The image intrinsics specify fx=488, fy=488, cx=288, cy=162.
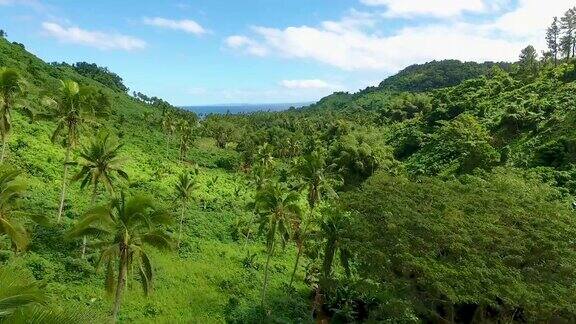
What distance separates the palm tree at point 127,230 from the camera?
21.8m

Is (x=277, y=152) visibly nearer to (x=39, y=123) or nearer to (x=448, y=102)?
(x=448, y=102)

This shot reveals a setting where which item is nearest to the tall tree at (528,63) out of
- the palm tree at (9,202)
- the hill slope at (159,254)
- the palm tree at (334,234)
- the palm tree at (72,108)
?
the hill slope at (159,254)

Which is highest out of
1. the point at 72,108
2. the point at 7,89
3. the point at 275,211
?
the point at 7,89

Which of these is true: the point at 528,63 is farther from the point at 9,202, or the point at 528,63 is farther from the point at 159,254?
the point at 9,202

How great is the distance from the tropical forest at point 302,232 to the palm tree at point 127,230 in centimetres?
7

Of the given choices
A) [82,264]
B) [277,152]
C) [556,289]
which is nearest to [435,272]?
[556,289]

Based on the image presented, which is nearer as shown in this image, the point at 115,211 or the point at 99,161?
the point at 115,211

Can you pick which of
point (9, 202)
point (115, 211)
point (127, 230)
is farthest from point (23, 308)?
point (9, 202)

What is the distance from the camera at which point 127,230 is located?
872 inches

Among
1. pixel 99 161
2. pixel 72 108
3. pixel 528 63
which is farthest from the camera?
pixel 528 63

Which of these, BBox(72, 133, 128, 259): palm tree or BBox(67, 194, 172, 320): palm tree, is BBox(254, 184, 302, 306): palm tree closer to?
BBox(72, 133, 128, 259): palm tree

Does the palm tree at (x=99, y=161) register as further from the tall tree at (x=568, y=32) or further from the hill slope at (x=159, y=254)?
the tall tree at (x=568, y=32)

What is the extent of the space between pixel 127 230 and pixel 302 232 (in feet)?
109

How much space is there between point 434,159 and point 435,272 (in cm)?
5137
